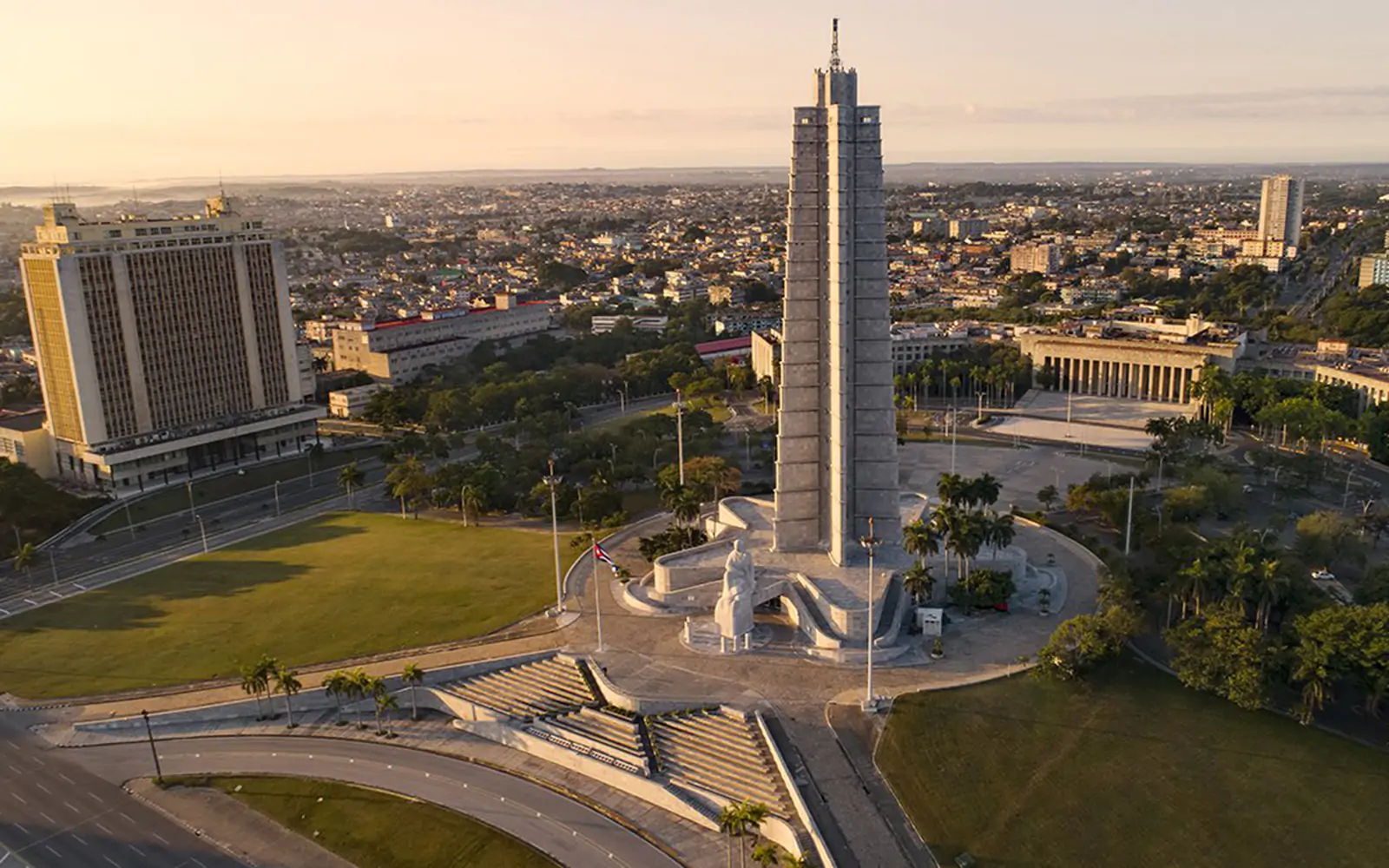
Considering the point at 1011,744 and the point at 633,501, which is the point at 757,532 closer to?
the point at 633,501

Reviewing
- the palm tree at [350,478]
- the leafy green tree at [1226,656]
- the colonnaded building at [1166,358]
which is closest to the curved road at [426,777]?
the leafy green tree at [1226,656]

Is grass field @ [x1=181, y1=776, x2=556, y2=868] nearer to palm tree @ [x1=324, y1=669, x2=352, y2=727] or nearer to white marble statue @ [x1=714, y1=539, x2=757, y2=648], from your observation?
palm tree @ [x1=324, y1=669, x2=352, y2=727]

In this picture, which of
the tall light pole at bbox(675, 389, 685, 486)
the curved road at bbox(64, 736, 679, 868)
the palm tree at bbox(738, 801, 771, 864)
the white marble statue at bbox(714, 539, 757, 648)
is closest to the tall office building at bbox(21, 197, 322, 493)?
the tall light pole at bbox(675, 389, 685, 486)

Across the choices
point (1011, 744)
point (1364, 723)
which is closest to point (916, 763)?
point (1011, 744)

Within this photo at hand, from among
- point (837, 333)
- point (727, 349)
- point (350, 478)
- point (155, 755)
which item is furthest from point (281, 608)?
point (727, 349)

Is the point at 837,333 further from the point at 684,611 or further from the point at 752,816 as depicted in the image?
the point at 752,816

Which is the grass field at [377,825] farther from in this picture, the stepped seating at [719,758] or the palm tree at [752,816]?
the palm tree at [752,816]
